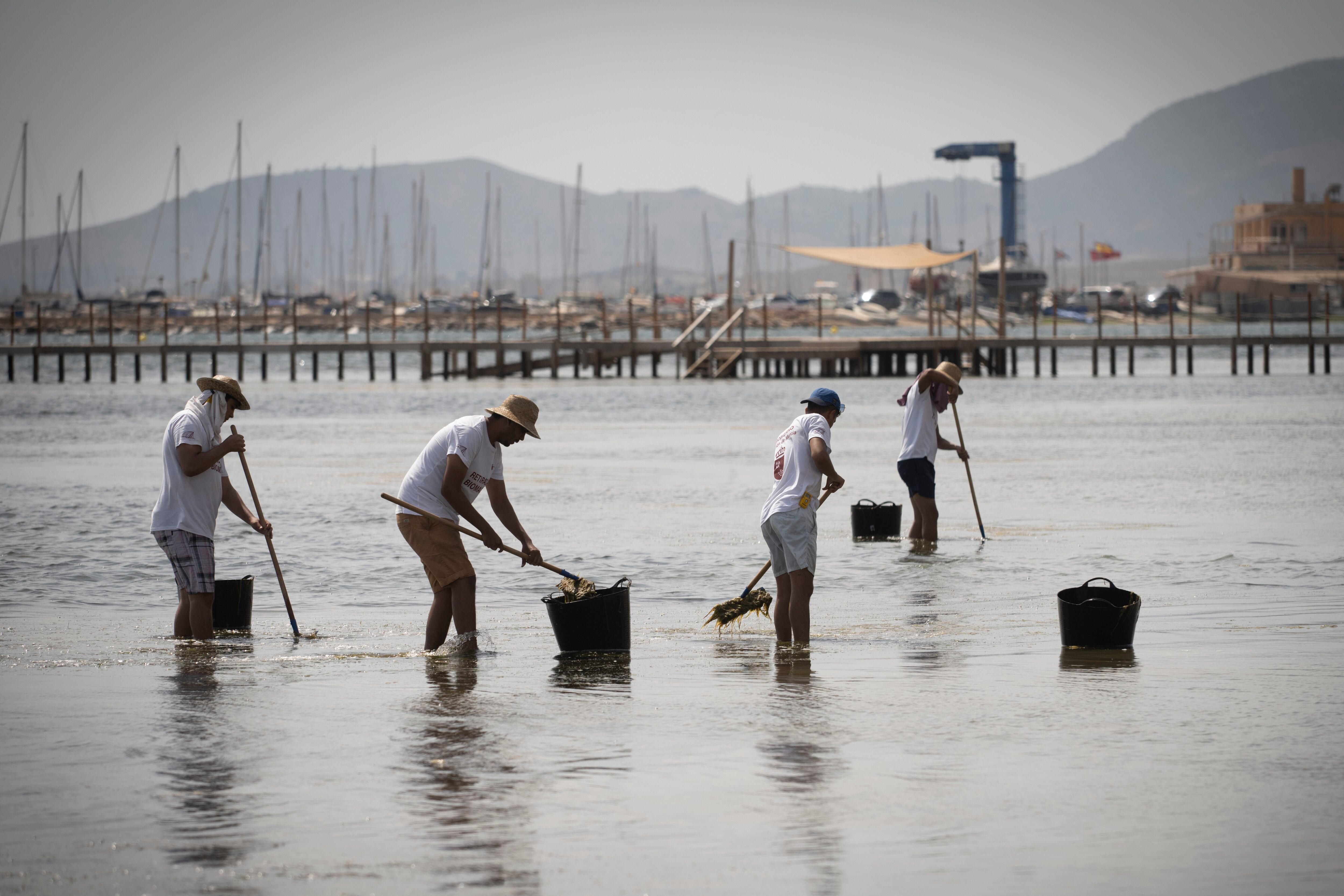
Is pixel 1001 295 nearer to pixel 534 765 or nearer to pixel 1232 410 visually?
pixel 1232 410

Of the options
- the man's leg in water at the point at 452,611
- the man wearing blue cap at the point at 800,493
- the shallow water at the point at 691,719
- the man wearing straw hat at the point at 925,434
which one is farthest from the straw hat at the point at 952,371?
the man's leg in water at the point at 452,611

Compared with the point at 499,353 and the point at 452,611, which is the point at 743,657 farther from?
the point at 499,353

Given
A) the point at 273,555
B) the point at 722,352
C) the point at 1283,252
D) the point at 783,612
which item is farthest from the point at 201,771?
the point at 1283,252

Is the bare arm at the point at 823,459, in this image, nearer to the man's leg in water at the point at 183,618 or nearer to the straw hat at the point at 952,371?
the man's leg in water at the point at 183,618

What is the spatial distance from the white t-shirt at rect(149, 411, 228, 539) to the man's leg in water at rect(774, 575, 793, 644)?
10.4 feet

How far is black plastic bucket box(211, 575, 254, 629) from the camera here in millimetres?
10016

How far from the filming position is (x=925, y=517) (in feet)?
45.1

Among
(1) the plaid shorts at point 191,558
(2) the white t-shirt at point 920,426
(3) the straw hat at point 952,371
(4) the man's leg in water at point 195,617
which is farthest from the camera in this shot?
(2) the white t-shirt at point 920,426

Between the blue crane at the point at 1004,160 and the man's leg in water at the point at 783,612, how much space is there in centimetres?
12462

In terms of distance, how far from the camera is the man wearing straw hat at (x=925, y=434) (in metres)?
13.1

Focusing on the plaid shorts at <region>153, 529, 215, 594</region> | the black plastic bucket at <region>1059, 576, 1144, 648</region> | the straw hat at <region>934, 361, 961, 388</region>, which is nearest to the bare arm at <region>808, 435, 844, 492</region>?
the black plastic bucket at <region>1059, 576, 1144, 648</region>

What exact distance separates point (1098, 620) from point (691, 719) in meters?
2.90

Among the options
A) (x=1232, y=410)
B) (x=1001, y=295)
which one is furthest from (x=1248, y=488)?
(x=1001, y=295)

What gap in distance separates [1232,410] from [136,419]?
85.7ft
